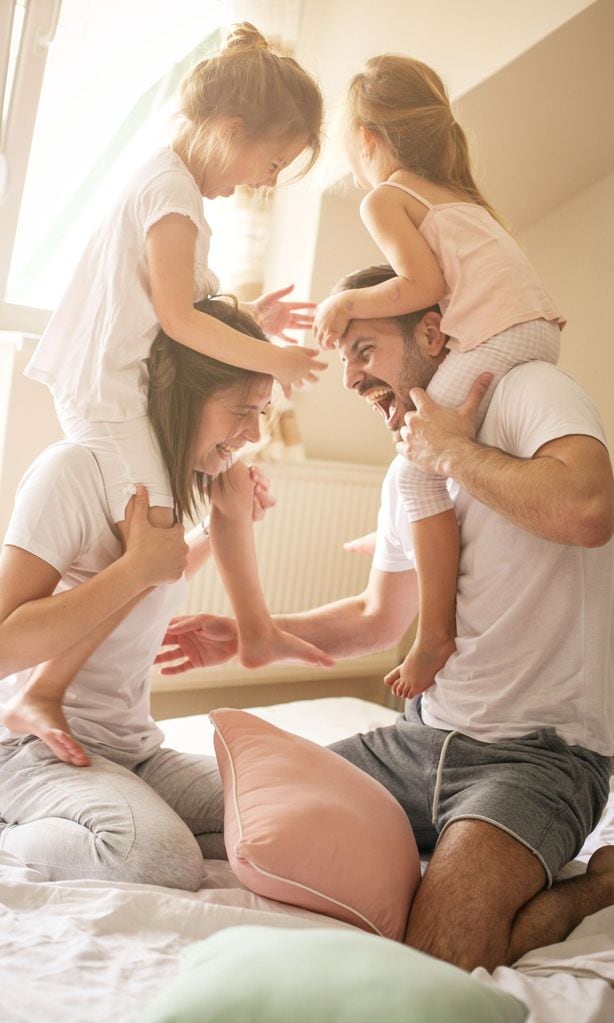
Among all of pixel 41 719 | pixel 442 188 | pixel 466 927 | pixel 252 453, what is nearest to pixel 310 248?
pixel 252 453

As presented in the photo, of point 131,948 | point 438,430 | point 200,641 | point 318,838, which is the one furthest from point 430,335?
point 131,948

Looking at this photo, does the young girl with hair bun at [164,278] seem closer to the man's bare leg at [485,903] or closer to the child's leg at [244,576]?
the child's leg at [244,576]

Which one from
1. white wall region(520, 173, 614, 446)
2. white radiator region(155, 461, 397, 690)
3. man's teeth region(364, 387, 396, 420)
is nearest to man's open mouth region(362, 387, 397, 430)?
man's teeth region(364, 387, 396, 420)

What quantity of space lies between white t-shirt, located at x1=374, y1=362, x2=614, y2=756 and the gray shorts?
3 cm

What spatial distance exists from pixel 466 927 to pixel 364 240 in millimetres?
2614

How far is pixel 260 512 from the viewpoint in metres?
1.91

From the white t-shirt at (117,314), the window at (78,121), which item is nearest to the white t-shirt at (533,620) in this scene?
the white t-shirt at (117,314)

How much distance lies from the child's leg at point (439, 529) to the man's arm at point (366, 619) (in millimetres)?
307

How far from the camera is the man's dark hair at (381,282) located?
1779mm

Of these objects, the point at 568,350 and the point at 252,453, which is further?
the point at 568,350

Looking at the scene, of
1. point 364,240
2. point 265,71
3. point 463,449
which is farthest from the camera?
point 364,240

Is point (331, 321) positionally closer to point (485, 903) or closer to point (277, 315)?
point (277, 315)

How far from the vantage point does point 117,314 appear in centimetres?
161

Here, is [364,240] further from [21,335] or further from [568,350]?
[21,335]
